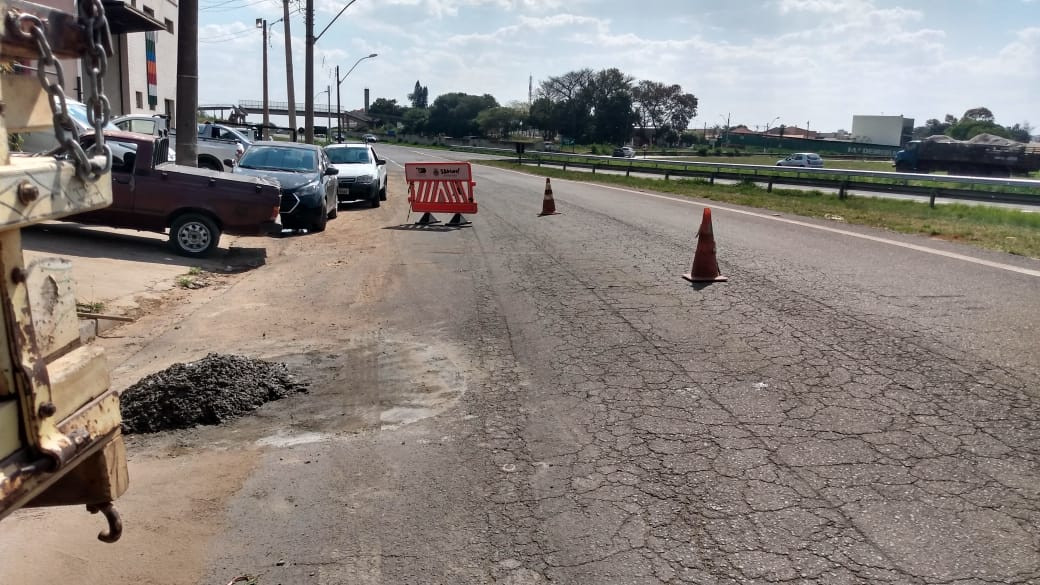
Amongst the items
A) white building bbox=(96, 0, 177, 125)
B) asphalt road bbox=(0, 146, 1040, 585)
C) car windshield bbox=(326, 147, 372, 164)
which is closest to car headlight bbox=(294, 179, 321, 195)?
Result: asphalt road bbox=(0, 146, 1040, 585)

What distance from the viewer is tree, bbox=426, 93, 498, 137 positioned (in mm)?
145875

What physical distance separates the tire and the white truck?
10.4 metres

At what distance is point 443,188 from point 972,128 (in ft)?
264

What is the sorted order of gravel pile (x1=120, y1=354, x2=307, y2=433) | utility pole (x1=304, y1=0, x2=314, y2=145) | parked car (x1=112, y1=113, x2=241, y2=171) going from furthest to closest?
1. utility pole (x1=304, y1=0, x2=314, y2=145)
2. parked car (x1=112, y1=113, x2=241, y2=171)
3. gravel pile (x1=120, y1=354, x2=307, y2=433)

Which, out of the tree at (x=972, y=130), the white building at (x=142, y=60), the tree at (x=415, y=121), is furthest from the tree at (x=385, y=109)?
the white building at (x=142, y=60)

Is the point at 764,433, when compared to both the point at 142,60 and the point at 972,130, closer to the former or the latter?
the point at 142,60

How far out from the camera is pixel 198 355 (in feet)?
24.2

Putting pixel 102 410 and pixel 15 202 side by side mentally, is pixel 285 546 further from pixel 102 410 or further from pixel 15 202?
pixel 15 202

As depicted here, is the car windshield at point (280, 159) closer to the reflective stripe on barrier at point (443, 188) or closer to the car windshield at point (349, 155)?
the reflective stripe on barrier at point (443, 188)

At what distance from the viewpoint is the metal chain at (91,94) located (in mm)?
2312

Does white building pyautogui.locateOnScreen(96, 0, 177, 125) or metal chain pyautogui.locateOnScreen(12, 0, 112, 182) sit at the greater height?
white building pyautogui.locateOnScreen(96, 0, 177, 125)

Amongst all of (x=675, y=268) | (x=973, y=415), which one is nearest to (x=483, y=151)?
(x=675, y=268)

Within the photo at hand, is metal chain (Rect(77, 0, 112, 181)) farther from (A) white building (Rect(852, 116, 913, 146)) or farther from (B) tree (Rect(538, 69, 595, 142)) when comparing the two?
(B) tree (Rect(538, 69, 595, 142))

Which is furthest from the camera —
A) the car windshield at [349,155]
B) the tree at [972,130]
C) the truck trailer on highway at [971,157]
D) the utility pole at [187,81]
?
the tree at [972,130]
